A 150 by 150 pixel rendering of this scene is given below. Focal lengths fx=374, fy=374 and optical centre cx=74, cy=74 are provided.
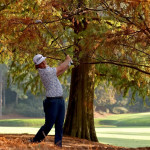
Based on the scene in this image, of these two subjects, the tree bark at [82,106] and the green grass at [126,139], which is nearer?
the tree bark at [82,106]

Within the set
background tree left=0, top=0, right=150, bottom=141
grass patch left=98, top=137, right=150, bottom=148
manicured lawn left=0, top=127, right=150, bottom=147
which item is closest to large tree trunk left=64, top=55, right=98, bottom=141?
background tree left=0, top=0, right=150, bottom=141

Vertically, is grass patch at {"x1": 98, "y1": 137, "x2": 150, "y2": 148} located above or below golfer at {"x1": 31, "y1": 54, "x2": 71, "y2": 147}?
below

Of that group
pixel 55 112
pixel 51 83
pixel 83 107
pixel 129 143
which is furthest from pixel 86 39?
pixel 129 143

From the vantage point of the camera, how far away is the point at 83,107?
1359 cm

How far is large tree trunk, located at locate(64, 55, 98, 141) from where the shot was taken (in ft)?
44.3

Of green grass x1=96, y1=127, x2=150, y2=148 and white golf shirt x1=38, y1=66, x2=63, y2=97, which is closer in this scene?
white golf shirt x1=38, y1=66, x2=63, y2=97

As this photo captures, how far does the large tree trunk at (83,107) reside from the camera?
13.5 m

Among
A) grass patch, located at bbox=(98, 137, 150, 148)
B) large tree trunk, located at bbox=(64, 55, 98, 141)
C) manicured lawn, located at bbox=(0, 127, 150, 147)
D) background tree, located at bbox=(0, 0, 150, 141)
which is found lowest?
manicured lawn, located at bbox=(0, 127, 150, 147)

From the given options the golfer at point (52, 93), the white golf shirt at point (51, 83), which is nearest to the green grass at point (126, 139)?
the golfer at point (52, 93)

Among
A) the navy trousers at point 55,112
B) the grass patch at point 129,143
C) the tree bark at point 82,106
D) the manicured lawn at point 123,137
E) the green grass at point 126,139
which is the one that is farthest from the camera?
the manicured lawn at point 123,137

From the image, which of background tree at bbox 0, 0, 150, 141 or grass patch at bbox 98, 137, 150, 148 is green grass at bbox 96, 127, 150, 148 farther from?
background tree at bbox 0, 0, 150, 141

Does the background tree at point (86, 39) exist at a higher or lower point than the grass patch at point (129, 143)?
higher

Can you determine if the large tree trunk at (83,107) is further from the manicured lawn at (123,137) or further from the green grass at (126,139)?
the manicured lawn at (123,137)

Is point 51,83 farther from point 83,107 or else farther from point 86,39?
point 83,107
